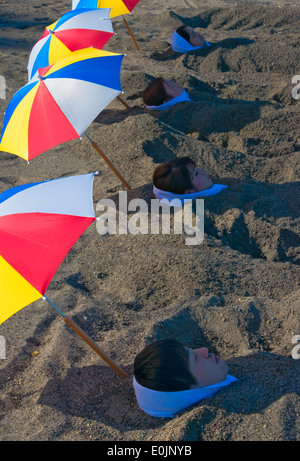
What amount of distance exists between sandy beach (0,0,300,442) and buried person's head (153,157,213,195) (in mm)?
242

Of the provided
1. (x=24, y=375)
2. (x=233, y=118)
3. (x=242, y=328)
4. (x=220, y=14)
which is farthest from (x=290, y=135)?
(x=220, y=14)

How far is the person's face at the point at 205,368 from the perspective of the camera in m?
3.03

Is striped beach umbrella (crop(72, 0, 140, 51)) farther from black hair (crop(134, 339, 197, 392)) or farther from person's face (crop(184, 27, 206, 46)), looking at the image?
black hair (crop(134, 339, 197, 392))

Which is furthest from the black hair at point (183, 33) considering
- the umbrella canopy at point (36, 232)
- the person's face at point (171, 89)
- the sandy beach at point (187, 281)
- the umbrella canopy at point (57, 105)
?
the umbrella canopy at point (36, 232)

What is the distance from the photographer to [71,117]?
15.5 ft

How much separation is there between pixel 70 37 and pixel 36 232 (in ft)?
12.0

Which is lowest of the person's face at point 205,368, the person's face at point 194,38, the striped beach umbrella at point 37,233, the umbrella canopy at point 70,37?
the person's face at point 205,368

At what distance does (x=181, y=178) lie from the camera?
5020 millimetres

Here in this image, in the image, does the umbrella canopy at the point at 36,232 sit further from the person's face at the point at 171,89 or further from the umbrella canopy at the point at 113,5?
the umbrella canopy at the point at 113,5

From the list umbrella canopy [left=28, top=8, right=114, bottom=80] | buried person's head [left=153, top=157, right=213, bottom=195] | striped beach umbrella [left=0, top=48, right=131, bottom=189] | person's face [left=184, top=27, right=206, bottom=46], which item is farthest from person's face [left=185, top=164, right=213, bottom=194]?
person's face [left=184, top=27, right=206, bottom=46]

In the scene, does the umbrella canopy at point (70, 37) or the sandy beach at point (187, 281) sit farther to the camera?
the umbrella canopy at point (70, 37)

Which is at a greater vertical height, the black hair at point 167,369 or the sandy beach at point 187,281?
the black hair at point 167,369

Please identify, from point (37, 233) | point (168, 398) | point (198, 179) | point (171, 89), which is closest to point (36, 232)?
point (37, 233)

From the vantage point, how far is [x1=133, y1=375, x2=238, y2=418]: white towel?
2992 mm
